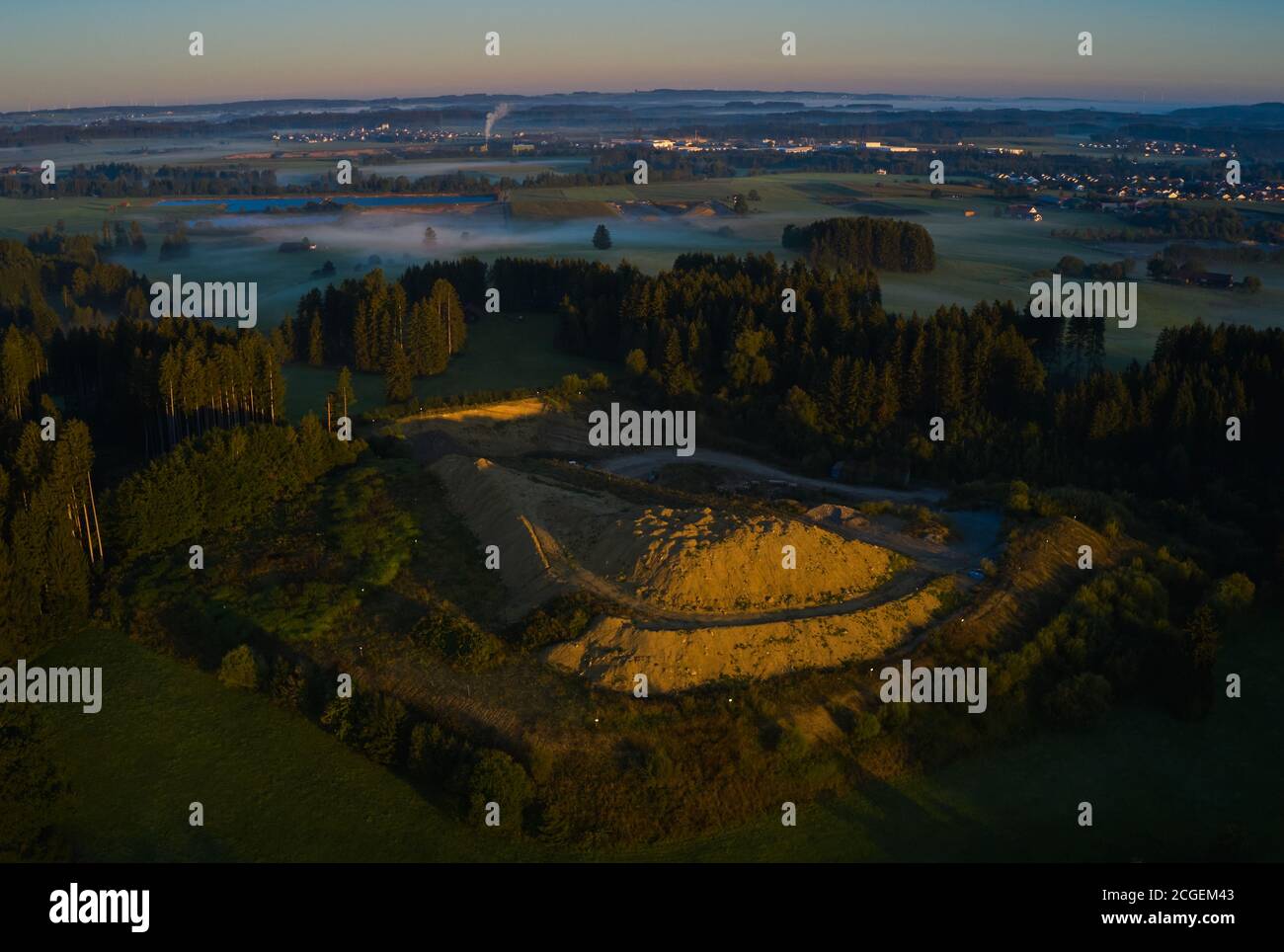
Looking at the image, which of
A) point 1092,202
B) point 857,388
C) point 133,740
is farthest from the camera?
point 1092,202

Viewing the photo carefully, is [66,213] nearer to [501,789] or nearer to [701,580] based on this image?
[701,580]

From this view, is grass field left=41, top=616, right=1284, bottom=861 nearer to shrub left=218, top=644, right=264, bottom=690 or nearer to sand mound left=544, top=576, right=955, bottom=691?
shrub left=218, top=644, right=264, bottom=690

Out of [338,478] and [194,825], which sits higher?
[338,478]

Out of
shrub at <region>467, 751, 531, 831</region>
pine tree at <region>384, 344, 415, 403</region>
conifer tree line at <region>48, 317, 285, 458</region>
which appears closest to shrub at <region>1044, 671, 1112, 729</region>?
shrub at <region>467, 751, 531, 831</region>

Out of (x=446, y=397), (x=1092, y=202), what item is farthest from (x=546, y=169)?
(x=446, y=397)

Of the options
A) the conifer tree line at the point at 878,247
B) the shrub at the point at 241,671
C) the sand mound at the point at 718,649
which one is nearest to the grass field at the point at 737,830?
the shrub at the point at 241,671

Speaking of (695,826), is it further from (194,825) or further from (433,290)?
(433,290)
